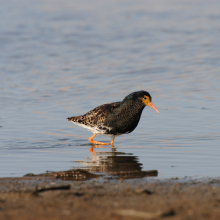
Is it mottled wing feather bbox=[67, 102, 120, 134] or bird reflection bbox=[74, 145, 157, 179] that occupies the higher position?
mottled wing feather bbox=[67, 102, 120, 134]

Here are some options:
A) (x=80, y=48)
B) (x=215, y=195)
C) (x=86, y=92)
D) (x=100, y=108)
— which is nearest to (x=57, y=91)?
(x=86, y=92)

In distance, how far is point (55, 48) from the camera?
23.3 m

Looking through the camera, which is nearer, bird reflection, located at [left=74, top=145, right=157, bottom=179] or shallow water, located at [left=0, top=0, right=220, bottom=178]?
bird reflection, located at [left=74, top=145, right=157, bottom=179]

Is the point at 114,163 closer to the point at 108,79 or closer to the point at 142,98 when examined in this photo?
the point at 142,98

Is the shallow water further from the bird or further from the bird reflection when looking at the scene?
the bird

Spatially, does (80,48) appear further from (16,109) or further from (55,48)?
(16,109)

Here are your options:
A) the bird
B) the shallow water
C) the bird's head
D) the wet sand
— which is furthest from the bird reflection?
the bird's head

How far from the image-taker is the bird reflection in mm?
7934

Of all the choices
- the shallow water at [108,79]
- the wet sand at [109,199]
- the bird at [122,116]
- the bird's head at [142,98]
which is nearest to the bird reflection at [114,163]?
the shallow water at [108,79]

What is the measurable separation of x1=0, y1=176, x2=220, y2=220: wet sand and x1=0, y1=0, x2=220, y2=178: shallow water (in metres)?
0.99

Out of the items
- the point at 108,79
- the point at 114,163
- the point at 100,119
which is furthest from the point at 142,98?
the point at 108,79

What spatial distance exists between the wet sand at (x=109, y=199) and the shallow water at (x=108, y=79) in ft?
3.24

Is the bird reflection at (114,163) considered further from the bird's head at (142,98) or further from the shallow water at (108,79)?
the bird's head at (142,98)

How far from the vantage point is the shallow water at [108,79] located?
9.45m
